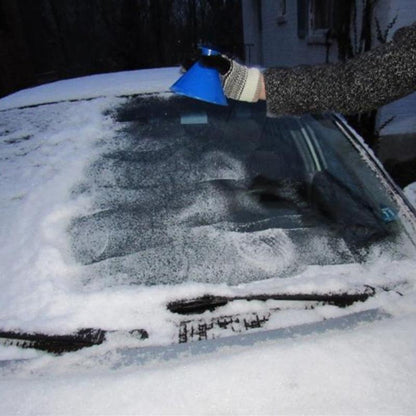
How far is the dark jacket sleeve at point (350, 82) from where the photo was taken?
1.20 m

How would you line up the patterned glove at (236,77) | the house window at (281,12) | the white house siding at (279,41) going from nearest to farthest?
the patterned glove at (236,77) → the white house siding at (279,41) → the house window at (281,12)

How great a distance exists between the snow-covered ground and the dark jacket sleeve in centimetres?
50

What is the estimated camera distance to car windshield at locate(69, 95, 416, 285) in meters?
1.21

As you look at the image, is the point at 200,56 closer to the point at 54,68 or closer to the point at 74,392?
the point at 74,392

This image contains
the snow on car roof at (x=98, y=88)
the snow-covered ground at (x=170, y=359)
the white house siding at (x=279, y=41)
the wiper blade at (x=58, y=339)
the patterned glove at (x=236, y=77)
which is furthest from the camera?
the white house siding at (x=279, y=41)

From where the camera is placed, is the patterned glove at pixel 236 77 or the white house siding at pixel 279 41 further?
the white house siding at pixel 279 41

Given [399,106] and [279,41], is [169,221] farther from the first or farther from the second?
[279,41]

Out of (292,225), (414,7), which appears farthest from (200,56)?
(414,7)

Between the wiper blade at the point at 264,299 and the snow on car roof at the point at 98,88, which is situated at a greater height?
the snow on car roof at the point at 98,88

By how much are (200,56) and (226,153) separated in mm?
460

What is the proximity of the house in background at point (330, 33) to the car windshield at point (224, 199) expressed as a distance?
3186 millimetres

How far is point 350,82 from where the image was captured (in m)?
1.24

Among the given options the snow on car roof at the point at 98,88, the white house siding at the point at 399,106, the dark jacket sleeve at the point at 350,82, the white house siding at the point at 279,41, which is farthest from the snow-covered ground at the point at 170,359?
the white house siding at the point at 279,41

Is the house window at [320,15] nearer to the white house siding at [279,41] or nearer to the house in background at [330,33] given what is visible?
the house in background at [330,33]
